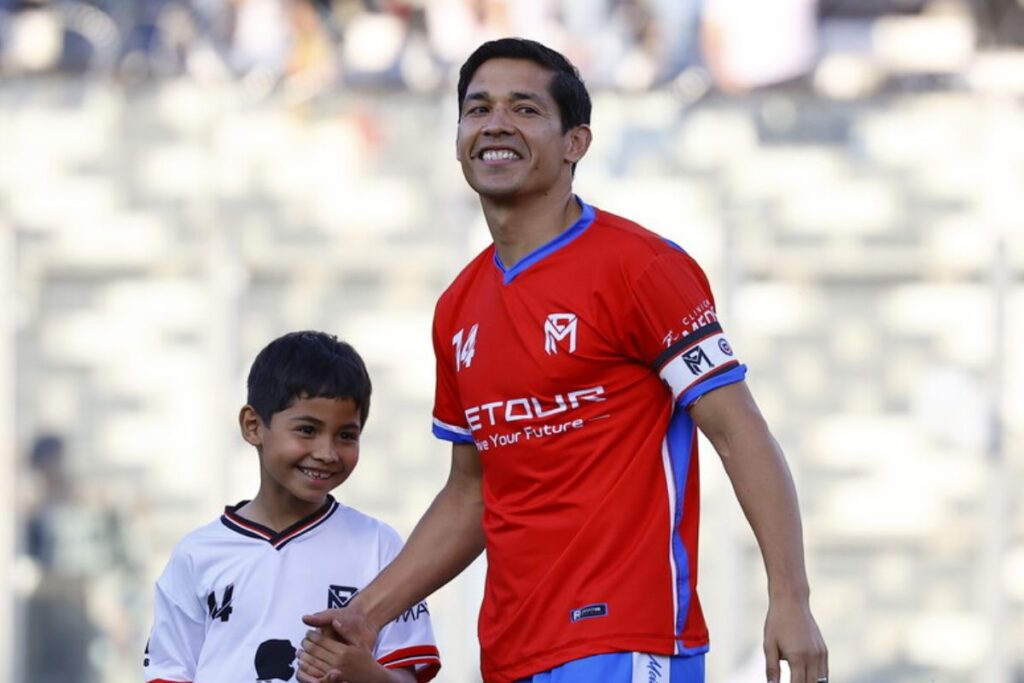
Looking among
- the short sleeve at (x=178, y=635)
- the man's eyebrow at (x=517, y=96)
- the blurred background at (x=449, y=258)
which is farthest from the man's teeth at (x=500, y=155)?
the blurred background at (x=449, y=258)

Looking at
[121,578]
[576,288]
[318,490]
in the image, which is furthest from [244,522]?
[121,578]

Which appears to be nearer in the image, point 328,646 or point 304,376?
point 328,646

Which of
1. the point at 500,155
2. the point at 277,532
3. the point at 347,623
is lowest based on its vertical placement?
the point at 347,623

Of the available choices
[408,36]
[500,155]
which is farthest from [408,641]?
[408,36]

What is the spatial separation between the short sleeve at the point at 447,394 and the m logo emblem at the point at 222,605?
511mm

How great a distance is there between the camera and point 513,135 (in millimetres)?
3555

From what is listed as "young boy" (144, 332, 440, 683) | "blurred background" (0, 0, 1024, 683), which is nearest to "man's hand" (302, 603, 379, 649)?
"young boy" (144, 332, 440, 683)

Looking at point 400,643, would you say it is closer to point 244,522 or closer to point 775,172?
point 244,522

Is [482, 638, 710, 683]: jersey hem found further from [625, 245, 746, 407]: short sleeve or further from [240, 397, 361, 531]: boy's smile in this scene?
[240, 397, 361, 531]: boy's smile

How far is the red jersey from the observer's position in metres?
3.36

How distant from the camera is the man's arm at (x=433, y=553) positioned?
3715 millimetres

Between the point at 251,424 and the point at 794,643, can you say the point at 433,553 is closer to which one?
the point at 251,424

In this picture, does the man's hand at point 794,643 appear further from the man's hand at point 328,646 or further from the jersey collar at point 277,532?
the jersey collar at point 277,532

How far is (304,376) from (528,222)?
625 millimetres
